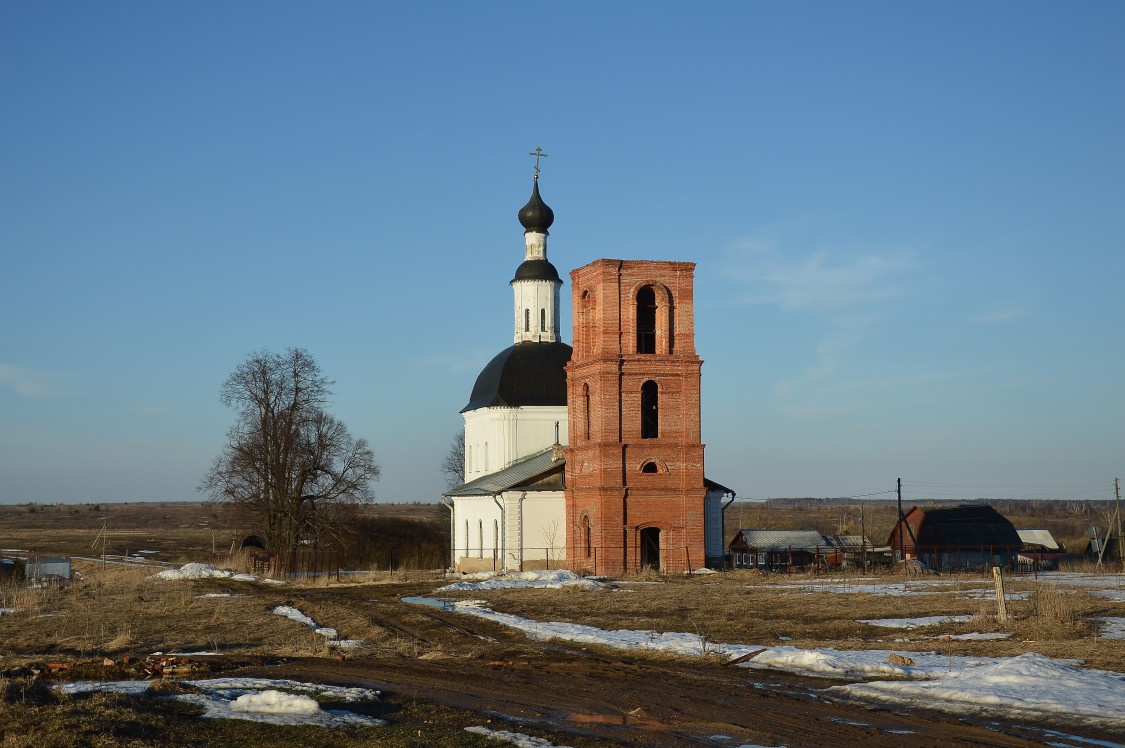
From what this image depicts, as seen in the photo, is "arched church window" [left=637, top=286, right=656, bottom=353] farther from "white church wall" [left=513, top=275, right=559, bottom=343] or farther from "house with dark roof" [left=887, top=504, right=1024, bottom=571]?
"house with dark roof" [left=887, top=504, right=1024, bottom=571]

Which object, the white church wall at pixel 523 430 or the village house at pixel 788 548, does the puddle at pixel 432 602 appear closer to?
the white church wall at pixel 523 430

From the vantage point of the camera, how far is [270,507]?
167 feet

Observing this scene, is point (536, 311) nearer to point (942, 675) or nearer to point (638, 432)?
point (638, 432)

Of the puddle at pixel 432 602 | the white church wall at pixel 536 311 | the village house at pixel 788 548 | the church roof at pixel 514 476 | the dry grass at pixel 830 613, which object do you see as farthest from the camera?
the village house at pixel 788 548

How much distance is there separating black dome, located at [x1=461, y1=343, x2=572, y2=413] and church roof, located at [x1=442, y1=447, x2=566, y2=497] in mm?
2141

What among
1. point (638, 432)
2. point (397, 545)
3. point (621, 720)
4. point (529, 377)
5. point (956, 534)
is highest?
point (529, 377)

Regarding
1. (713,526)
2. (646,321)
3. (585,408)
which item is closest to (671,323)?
A: (646,321)

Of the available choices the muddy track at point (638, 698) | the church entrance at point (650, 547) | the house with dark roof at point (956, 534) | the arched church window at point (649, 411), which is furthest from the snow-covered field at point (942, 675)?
the house with dark roof at point (956, 534)

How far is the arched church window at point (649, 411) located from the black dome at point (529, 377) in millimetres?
7934

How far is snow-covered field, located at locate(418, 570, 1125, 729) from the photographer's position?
506 inches

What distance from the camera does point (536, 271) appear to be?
161ft

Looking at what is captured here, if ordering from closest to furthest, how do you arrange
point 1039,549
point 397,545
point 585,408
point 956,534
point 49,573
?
point 585,408, point 49,573, point 956,534, point 1039,549, point 397,545

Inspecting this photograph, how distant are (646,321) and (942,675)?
25508 millimetres

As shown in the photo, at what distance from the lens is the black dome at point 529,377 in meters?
46.9
